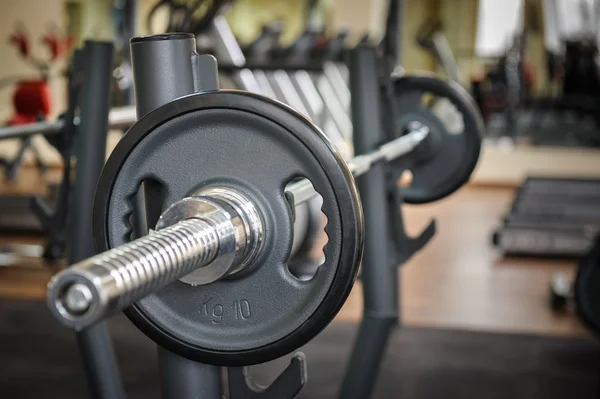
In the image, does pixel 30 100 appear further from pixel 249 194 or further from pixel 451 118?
pixel 249 194

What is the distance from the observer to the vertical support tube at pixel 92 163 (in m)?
1.37

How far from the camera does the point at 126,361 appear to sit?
2068 mm

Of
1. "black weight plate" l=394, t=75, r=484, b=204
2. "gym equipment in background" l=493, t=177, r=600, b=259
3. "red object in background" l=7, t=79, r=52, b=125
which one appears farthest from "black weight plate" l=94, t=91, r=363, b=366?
"red object in background" l=7, t=79, r=52, b=125

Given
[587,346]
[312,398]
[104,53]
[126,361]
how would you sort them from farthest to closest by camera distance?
[587,346], [126,361], [312,398], [104,53]

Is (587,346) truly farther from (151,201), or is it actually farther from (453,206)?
(453,206)

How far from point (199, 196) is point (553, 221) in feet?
10.9

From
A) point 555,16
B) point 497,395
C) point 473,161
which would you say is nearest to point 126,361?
point 497,395

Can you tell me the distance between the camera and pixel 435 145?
1556 millimetres

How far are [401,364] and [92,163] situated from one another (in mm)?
1093

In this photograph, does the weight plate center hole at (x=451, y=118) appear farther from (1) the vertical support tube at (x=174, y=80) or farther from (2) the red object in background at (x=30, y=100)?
(2) the red object in background at (x=30, y=100)

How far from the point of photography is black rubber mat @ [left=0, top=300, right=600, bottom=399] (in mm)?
1882

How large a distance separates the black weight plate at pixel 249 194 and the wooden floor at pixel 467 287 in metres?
1.94

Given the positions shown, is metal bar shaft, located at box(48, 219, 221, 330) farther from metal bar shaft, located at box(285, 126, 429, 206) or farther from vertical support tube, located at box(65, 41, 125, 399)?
vertical support tube, located at box(65, 41, 125, 399)

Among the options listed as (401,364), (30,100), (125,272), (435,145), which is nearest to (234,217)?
(125,272)
